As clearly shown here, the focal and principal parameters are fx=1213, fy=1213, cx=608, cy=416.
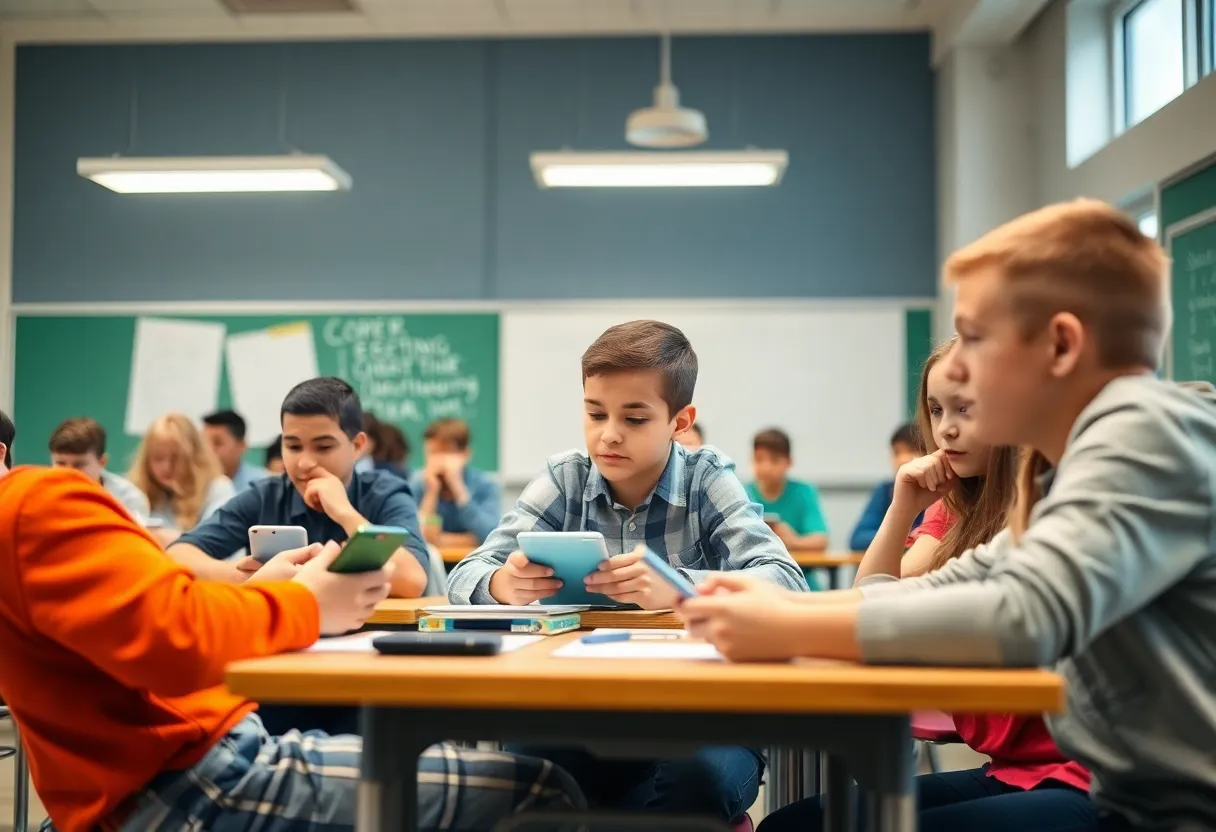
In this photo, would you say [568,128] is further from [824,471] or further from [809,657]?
[809,657]

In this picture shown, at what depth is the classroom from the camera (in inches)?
43.6

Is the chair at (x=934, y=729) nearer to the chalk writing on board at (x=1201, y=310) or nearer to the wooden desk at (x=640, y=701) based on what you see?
the wooden desk at (x=640, y=701)

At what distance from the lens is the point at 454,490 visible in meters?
6.26

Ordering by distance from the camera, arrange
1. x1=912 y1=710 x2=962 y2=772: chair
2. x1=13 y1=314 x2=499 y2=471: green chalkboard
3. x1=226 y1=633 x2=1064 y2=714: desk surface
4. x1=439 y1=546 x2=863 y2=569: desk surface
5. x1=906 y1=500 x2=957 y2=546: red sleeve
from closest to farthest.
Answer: x1=226 y1=633 x2=1064 y2=714: desk surface → x1=906 y1=500 x2=957 y2=546: red sleeve → x1=912 y1=710 x2=962 y2=772: chair → x1=439 y1=546 x2=863 y2=569: desk surface → x1=13 y1=314 x2=499 y2=471: green chalkboard

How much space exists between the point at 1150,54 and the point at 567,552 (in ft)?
16.3

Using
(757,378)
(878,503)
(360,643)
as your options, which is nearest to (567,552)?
(360,643)

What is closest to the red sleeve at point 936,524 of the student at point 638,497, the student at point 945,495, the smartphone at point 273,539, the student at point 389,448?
the student at point 945,495

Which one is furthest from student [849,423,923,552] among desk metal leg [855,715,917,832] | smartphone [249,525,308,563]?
desk metal leg [855,715,917,832]

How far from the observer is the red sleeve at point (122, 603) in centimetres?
121

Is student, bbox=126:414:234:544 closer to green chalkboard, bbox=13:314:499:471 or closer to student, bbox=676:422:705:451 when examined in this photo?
green chalkboard, bbox=13:314:499:471

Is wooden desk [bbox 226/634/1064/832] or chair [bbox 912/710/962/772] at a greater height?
→ wooden desk [bbox 226/634/1064/832]

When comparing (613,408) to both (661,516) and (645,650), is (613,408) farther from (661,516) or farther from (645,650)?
(645,650)

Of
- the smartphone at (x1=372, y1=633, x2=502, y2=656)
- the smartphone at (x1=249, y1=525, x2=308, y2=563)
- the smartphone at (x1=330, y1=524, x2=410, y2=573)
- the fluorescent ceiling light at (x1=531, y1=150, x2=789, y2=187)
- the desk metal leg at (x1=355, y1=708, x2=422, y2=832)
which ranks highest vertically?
the fluorescent ceiling light at (x1=531, y1=150, x2=789, y2=187)

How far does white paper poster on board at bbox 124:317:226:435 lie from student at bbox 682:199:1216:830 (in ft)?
21.3
